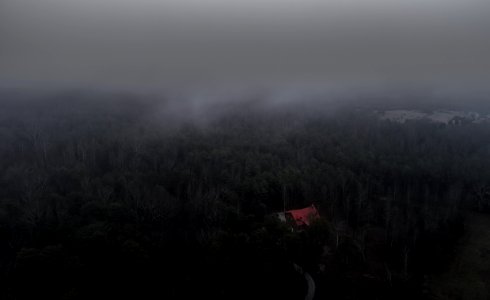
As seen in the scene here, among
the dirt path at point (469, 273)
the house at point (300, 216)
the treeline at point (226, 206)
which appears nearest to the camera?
the treeline at point (226, 206)

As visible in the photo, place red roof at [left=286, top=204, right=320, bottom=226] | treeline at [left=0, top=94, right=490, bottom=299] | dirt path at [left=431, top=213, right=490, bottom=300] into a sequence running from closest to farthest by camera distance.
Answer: treeline at [left=0, top=94, right=490, bottom=299]
dirt path at [left=431, top=213, right=490, bottom=300]
red roof at [left=286, top=204, right=320, bottom=226]

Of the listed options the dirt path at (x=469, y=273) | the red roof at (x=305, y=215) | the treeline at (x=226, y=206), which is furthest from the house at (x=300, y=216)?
the dirt path at (x=469, y=273)

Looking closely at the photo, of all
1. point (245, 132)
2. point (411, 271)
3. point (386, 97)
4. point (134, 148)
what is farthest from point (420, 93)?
point (411, 271)

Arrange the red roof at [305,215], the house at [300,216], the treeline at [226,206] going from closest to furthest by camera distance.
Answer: the treeline at [226,206] → the house at [300,216] → the red roof at [305,215]

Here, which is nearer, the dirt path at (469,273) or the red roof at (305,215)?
the dirt path at (469,273)

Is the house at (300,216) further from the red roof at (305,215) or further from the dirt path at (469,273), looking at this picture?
the dirt path at (469,273)

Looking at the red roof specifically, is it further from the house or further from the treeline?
the treeline

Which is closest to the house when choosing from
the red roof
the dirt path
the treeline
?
the red roof

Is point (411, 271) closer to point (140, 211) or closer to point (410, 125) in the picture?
→ point (140, 211)
